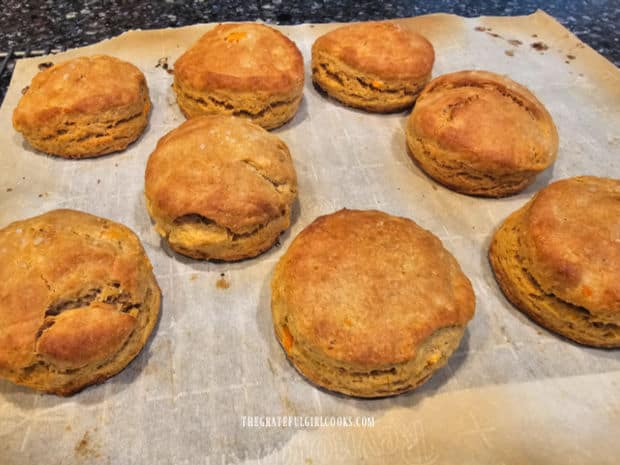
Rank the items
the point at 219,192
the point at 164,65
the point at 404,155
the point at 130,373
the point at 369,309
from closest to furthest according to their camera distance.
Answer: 1. the point at 369,309
2. the point at 130,373
3. the point at 219,192
4. the point at 404,155
5. the point at 164,65

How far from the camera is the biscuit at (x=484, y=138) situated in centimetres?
266

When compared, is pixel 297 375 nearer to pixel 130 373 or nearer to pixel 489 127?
pixel 130 373

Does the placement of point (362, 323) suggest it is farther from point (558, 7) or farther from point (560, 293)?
point (558, 7)

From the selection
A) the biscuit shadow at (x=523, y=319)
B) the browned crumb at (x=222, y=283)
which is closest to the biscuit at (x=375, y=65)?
the biscuit shadow at (x=523, y=319)

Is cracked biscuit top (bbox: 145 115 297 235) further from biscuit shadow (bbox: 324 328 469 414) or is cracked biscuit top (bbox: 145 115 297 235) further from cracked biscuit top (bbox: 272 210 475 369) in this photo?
biscuit shadow (bbox: 324 328 469 414)

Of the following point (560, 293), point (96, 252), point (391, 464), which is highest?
point (96, 252)

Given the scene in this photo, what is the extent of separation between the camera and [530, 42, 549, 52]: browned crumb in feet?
12.7

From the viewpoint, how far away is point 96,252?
2.03m

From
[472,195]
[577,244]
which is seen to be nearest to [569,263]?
[577,244]

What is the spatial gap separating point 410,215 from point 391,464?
135 centimetres

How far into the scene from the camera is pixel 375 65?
10.2 feet

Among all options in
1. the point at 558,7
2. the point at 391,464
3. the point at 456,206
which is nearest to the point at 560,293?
the point at 456,206

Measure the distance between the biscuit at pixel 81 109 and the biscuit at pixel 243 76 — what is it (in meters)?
0.34

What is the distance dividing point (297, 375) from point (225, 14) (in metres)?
3.44
